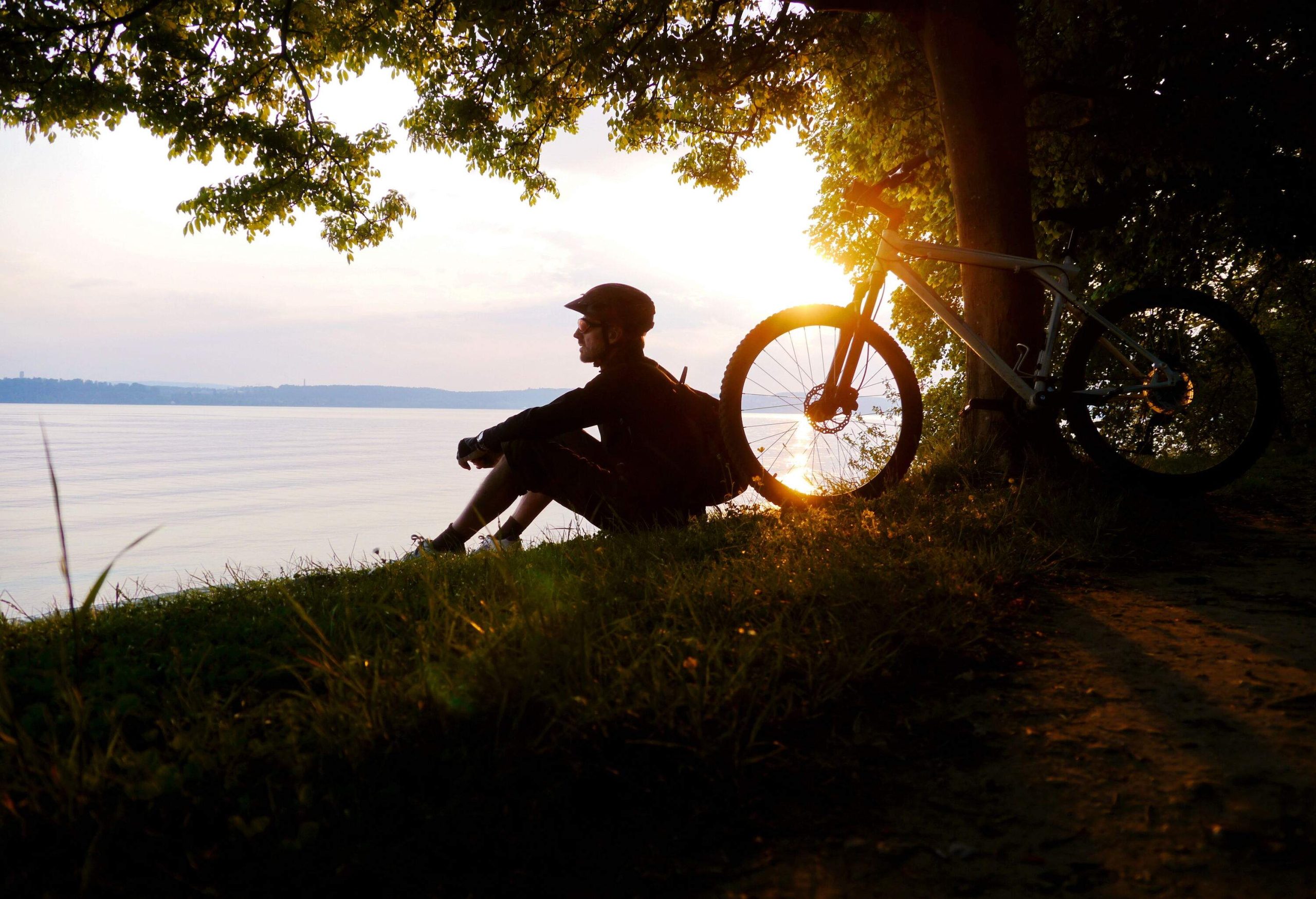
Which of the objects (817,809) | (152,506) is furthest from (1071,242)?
(152,506)

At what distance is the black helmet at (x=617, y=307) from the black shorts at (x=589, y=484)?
2.26 ft

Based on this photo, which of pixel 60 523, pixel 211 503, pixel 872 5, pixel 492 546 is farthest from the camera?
pixel 211 503

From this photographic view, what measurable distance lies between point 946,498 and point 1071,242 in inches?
59.4

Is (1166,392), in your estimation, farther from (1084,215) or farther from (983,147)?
(983,147)

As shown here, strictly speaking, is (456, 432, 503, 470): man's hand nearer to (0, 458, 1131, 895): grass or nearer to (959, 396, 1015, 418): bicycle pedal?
(0, 458, 1131, 895): grass

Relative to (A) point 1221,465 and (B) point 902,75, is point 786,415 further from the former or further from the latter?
(B) point 902,75

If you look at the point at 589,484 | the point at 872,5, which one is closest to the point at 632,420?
the point at 589,484

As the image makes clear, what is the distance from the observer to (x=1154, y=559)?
3.17m

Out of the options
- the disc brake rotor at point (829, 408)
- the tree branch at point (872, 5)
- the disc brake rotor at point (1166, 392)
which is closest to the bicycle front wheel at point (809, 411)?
the disc brake rotor at point (829, 408)

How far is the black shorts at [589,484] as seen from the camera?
4.20 m

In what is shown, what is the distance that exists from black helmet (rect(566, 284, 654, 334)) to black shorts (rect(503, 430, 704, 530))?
69 cm

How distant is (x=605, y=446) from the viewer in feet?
14.6

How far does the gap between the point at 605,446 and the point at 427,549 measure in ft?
3.93

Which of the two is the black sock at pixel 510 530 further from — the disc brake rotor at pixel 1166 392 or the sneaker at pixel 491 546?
the disc brake rotor at pixel 1166 392
